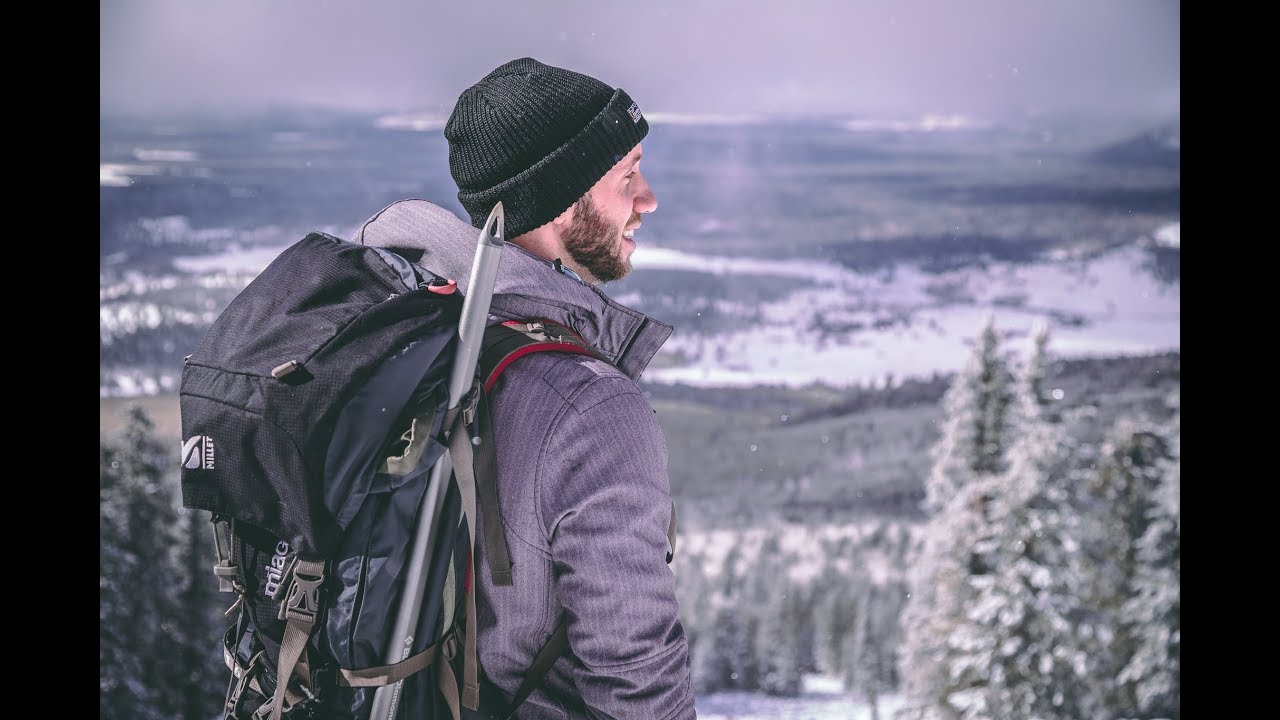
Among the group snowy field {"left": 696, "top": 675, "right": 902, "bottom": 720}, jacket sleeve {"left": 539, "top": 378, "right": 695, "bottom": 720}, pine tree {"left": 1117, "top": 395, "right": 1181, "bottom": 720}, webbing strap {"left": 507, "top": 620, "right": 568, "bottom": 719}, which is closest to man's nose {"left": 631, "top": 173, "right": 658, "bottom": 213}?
jacket sleeve {"left": 539, "top": 378, "right": 695, "bottom": 720}

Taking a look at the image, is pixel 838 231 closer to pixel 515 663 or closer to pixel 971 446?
pixel 971 446

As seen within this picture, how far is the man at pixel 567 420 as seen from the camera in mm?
Answer: 1798

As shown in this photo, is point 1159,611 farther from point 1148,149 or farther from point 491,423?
point 1148,149

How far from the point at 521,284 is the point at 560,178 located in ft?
1.24

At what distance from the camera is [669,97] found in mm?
68875

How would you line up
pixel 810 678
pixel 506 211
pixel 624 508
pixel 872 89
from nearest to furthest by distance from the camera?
pixel 624 508 → pixel 506 211 → pixel 810 678 → pixel 872 89

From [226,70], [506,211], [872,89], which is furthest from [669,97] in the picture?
[506,211]

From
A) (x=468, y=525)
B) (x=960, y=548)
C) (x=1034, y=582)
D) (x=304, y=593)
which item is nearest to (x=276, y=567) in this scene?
(x=304, y=593)

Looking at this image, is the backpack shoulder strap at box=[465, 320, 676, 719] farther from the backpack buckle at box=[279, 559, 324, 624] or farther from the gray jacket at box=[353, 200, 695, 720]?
the backpack buckle at box=[279, 559, 324, 624]

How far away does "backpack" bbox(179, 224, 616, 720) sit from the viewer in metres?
1.72

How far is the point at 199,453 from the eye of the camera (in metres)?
1.81

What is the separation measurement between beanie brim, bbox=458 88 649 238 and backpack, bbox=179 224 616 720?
1.14 ft

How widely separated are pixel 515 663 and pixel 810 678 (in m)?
60.3

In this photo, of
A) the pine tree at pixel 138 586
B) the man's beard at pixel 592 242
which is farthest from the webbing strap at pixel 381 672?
the pine tree at pixel 138 586
